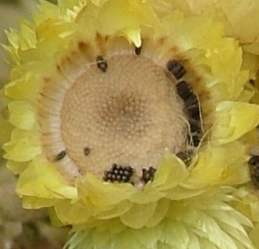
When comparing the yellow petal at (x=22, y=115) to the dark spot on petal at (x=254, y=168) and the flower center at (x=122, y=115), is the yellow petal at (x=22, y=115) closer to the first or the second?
the flower center at (x=122, y=115)

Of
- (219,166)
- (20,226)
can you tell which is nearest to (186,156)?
(219,166)

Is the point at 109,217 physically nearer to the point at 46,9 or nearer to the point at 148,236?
the point at 148,236

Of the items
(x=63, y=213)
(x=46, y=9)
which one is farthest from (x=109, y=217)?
(x=46, y=9)

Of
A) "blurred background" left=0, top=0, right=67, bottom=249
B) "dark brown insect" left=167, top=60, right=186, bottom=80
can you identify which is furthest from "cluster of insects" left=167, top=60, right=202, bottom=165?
"blurred background" left=0, top=0, right=67, bottom=249

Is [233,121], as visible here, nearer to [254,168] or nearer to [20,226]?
[254,168]

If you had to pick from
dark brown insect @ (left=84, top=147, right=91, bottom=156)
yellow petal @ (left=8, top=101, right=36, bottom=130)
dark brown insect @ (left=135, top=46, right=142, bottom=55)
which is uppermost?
dark brown insect @ (left=135, top=46, right=142, bottom=55)

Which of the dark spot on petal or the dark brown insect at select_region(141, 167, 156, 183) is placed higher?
the dark brown insect at select_region(141, 167, 156, 183)

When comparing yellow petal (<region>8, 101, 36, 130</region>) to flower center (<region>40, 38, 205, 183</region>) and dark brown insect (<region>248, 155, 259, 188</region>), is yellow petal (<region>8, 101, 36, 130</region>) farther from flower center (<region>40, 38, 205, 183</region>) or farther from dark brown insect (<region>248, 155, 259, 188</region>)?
dark brown insect (<region>248, 155, 259, 188</region>)
